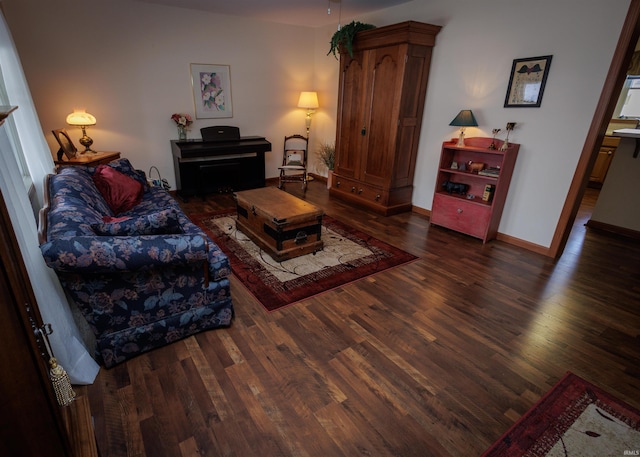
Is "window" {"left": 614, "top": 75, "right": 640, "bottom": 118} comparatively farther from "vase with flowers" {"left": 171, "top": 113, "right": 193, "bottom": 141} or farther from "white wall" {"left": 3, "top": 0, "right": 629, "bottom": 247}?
"vase with flowers" {"left": 171, "top": 113, "right": 193, "bottom": 141}

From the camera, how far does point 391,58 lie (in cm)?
385

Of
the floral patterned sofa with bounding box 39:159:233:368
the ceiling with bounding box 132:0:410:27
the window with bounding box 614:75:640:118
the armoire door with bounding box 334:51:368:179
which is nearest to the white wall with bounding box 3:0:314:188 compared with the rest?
the ceiling with bounding box 132:0:410:27

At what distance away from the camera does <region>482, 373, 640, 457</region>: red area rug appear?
1.46 m

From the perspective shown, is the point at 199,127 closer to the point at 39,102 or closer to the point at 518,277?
the point at 39,102

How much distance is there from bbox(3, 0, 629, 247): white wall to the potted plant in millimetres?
866

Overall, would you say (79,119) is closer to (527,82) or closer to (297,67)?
(297,67)

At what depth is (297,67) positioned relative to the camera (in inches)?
217

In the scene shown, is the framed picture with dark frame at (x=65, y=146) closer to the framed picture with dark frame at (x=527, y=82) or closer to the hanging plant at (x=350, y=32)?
the hanging plant at (x=350, y=32)

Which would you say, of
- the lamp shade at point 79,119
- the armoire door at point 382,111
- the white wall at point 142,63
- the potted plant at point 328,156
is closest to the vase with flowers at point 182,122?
the white wall at point 142,63

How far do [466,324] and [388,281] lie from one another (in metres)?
0.70

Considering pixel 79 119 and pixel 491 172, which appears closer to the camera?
pixel 491 172

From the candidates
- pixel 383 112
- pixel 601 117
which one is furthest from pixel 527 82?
pixel 383 112

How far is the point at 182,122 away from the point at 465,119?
3714 mm

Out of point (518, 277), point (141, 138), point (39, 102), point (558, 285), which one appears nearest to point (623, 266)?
point (558, 285)
